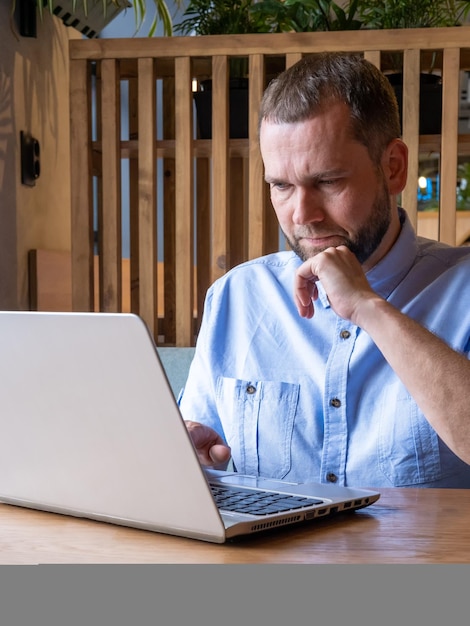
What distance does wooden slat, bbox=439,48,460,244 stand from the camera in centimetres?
241

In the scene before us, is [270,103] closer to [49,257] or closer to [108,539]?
[108,539]

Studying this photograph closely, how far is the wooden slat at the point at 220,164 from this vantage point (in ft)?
8.12

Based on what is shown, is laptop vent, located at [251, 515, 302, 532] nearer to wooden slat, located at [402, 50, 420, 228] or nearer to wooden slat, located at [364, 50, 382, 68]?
wooden slat, located at [402, 50, 420, 228]

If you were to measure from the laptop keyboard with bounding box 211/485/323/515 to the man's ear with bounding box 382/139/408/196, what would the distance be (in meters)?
0.71

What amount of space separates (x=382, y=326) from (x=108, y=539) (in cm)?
54

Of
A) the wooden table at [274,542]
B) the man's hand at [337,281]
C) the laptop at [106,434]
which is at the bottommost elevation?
the wooden table at [274,542]

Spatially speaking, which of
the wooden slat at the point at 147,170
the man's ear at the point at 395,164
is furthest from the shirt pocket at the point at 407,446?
the wooden slat at the point at 147,170

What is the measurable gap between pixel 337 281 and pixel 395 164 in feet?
1.11

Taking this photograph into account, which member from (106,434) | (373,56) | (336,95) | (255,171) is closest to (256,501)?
(106,434)

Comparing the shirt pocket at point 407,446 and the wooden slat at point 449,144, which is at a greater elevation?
the wooden slat at point 449,144

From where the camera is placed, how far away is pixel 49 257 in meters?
2.86

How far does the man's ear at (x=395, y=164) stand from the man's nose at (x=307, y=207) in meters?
0.16

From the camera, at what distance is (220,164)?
250 centimetres

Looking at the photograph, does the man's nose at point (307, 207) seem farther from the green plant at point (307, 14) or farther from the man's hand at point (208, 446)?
the green plant at point (307, 14)
